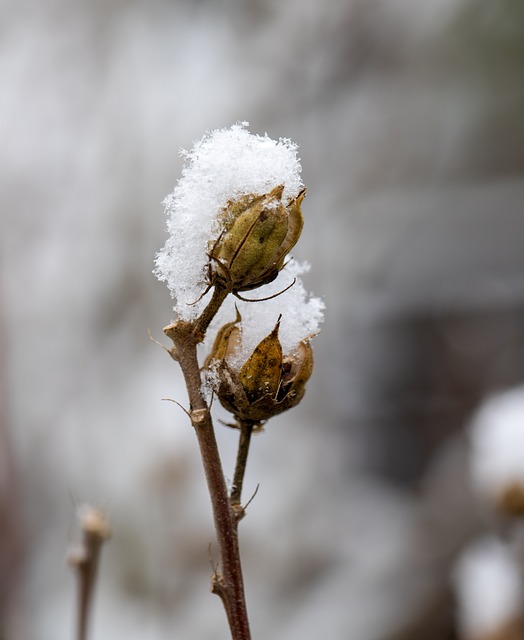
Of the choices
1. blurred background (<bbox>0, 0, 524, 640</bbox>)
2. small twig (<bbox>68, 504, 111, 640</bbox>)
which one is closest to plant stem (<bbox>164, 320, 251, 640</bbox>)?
small twig (<bbox>68, 504, 111, 640</bbox>)

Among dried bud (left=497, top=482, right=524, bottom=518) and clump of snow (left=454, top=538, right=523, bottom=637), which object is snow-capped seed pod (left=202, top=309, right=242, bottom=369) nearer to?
dried bud (left=497, top=482, right=524, bottom=518)

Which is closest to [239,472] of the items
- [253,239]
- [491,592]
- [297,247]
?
[253,239]

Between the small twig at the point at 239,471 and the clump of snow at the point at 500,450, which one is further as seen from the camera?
the clump of snow at the point at 500,450

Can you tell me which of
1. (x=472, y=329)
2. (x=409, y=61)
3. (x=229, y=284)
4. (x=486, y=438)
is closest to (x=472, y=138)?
(x=409, y=61)

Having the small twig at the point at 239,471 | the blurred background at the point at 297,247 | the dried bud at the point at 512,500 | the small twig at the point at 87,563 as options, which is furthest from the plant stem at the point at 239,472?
the blurred background at the point at 297,247

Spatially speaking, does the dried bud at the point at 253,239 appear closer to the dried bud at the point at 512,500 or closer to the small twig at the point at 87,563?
the small twig at the point at 87,563

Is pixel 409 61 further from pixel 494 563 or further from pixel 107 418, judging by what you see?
pixel 494 563
